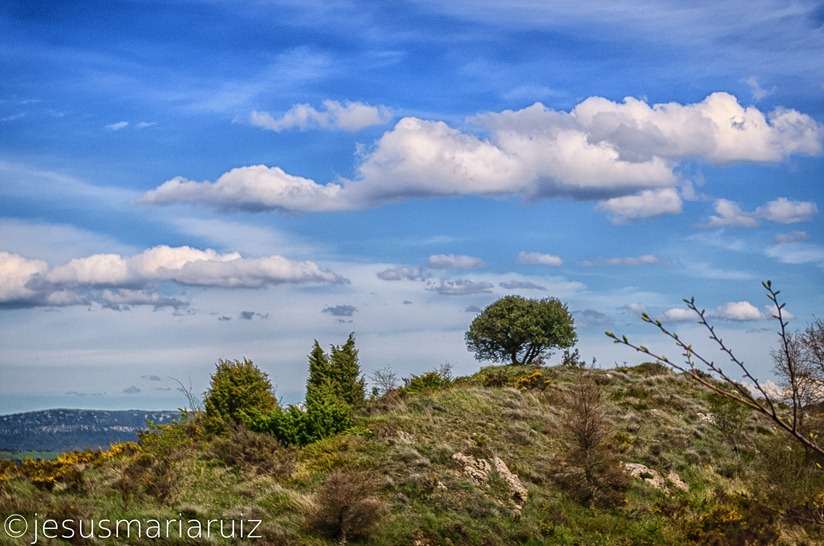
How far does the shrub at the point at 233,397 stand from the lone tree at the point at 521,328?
23503 millimetres

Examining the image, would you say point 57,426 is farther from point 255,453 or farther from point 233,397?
point 255,453

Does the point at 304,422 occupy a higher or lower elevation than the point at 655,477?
higher

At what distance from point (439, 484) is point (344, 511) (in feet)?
11.8

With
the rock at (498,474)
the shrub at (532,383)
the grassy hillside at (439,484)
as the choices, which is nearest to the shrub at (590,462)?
the grassy hillside at (439,484)

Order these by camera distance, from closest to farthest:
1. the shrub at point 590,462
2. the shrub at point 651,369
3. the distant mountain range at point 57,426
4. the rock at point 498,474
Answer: the rock at point 498,474 → the shrub at point 590,462 → the shrub at point 651,369 → the distant mountain range at point 57,426

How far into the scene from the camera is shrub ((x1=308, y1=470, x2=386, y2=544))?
16.1m

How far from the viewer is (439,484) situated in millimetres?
19047

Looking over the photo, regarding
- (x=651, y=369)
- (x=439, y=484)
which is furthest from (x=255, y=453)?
(x=651, y=369)

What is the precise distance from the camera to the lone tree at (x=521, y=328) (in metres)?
47.6

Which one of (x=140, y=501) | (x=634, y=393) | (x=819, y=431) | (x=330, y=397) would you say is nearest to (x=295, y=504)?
(x=140, y=501)

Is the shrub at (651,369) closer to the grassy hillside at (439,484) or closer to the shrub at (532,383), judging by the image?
the shrub at (532,383)

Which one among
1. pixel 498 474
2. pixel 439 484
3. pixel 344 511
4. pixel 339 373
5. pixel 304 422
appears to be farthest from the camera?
pixel 339 373

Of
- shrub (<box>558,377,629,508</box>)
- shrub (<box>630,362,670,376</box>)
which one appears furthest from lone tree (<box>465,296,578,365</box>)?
shrub (<box>558,377,629,508</box>)

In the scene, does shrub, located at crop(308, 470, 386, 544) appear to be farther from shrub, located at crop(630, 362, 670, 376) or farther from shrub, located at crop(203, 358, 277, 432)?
shrub, located at crop(630, 362, 670, 376)
